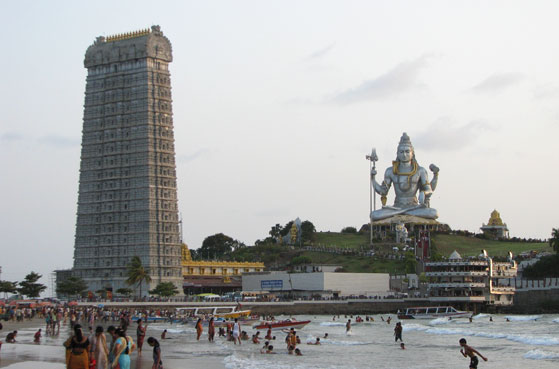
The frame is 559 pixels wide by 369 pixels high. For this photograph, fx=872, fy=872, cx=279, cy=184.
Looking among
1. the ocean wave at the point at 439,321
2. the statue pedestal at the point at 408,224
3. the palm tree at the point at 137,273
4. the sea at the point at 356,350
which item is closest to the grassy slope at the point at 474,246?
the statue pedestal at the point at 408,224

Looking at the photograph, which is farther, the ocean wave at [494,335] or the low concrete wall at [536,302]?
the low concrete wall at [536,302]

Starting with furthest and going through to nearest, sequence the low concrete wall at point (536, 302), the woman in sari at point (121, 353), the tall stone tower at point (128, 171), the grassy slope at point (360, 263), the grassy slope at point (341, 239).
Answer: the grassy slope at point (341, 239) → the grassy slope at point (360, 263) → the tall stone tower at point (128, 171) → the low concrete wall at point (536, 302) → the woman in sari at point (121, 353)

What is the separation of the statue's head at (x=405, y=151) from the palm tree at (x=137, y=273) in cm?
6809

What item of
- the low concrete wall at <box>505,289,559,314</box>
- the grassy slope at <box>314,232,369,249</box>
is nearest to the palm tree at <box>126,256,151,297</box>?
the low concrete wall at <box>505,289,559,314</box>

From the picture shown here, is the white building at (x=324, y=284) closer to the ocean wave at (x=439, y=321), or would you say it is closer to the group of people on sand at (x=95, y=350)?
the ocean wave at (x=439, y=321)

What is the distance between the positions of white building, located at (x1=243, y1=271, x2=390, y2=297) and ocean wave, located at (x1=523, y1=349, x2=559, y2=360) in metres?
69.9

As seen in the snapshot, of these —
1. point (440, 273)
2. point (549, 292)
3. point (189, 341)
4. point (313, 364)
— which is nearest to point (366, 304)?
point (440, 273)

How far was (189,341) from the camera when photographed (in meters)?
63.3

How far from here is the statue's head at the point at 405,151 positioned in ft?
551

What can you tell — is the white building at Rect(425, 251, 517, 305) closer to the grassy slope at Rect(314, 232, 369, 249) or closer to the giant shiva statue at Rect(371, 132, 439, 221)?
the grassy slope at Rect(314, 232, 369, 249)

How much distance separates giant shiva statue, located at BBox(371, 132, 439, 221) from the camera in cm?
16712

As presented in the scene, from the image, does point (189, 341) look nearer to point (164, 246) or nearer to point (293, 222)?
point (164, 246)

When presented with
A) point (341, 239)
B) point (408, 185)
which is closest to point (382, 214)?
point (408, 185)

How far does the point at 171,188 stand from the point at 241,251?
5270 cm
